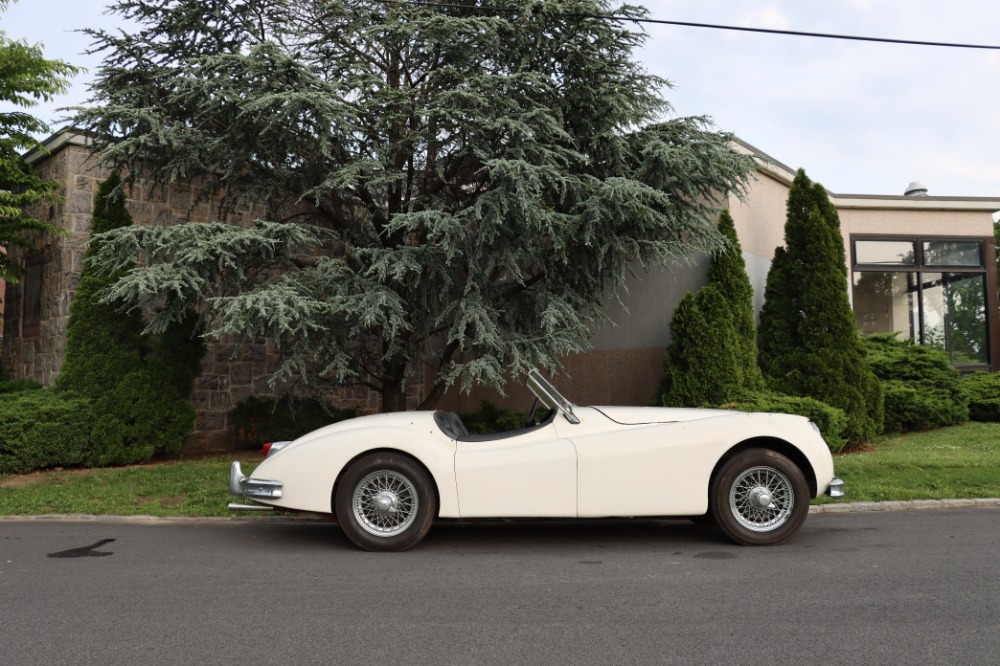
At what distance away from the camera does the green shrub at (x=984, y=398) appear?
44.7 ft

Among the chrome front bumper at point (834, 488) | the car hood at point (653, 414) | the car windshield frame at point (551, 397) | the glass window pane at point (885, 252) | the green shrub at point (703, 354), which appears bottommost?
the chrome front bumper at point (834, 488)

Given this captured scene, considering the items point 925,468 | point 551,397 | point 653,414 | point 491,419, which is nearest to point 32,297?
point 491,419

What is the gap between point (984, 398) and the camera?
543 inches

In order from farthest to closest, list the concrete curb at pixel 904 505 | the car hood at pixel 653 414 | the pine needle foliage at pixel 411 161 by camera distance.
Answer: the pine needle foliage at pixel 411 161
the concrete curb at pixel 904 505
the car hood at pixel 653 414

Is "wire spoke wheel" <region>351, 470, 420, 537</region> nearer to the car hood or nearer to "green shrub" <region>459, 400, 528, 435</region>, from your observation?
the car hood

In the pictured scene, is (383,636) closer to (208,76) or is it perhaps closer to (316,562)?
(316,562)

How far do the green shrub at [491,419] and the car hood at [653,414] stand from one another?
230 inches

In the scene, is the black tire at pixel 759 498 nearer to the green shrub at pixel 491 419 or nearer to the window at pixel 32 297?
the green shrub at pixel 491 419

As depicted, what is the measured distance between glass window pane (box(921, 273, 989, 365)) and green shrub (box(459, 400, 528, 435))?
9281 millimetres

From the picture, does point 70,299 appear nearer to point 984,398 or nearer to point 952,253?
point 984,398

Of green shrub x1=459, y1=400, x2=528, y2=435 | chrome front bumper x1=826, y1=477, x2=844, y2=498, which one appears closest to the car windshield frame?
chrome front bumper x1=826, y1=477, x2=844, y2=498

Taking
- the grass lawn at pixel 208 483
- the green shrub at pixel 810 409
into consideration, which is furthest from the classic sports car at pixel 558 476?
the green shrub at pixel 810 409

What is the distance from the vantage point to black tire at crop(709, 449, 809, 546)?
5809mm

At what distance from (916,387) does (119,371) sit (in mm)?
12809
